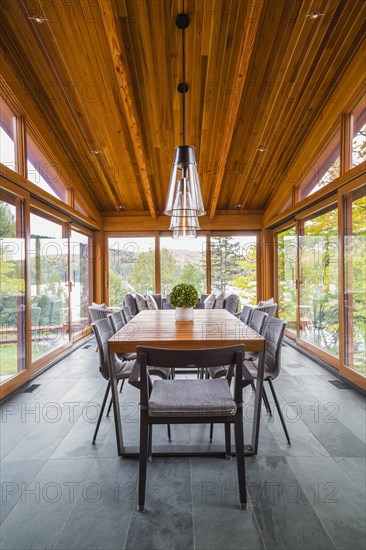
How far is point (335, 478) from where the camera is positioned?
72.7 inches

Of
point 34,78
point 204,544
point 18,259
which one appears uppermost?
point 34,78

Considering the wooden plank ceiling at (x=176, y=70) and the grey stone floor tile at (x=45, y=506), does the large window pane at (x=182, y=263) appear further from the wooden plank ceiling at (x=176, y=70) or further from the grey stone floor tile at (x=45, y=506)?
the grey stone floor tile at (x=45, y=506)

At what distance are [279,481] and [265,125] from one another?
160 inches

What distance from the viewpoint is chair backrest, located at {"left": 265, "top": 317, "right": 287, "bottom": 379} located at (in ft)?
7.20

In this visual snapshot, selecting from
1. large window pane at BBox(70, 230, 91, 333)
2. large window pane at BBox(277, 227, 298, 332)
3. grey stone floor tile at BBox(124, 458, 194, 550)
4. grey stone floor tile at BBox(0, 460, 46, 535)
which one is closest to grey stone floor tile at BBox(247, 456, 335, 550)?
grey stone floor tile at BBox(124, 458, 194, 550)

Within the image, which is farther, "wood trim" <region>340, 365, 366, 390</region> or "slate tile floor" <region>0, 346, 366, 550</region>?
"wood trim" <region>340, 365, 366, 390</region>

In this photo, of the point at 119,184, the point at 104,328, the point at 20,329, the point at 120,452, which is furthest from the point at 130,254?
the point at 120,452

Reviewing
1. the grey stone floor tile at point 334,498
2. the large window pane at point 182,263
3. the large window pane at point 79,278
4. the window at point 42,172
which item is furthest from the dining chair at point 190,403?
the large window pane at point 182,263

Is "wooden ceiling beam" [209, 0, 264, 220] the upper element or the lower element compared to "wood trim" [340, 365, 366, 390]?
upper

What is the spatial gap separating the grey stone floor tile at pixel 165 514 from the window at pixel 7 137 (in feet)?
10.1

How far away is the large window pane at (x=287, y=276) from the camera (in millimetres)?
5348

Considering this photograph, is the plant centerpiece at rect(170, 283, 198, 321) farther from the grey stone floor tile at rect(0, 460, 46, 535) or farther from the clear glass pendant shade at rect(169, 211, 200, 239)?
the grey stone floor tile at rect(0, 460, 46, 535)

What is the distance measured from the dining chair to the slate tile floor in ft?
0.53

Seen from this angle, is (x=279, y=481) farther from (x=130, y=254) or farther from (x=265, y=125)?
(x=130, y=254)
